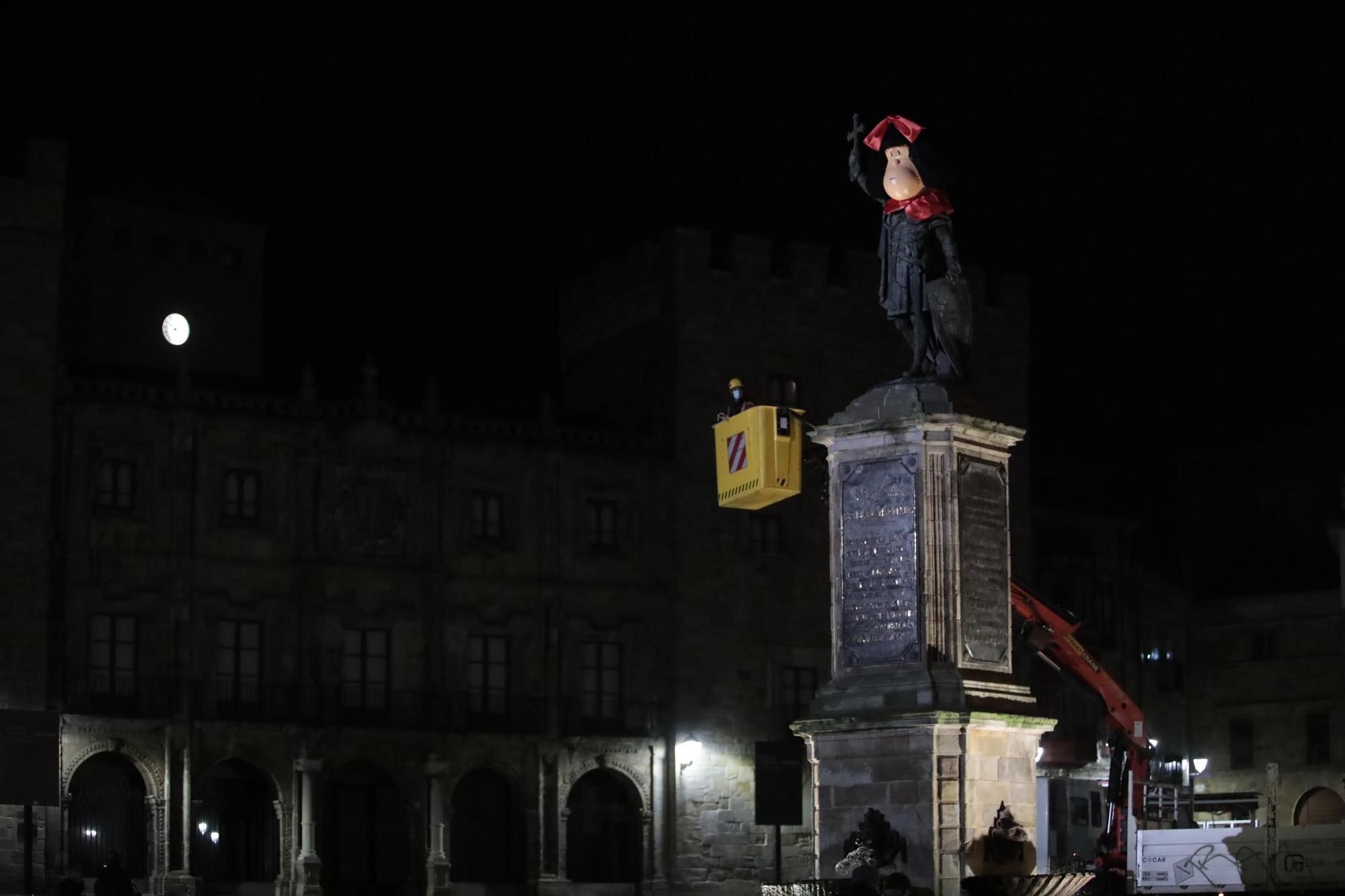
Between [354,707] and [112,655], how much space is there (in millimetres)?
5274

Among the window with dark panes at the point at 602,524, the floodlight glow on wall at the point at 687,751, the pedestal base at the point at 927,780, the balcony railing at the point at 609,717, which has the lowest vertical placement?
the pedestal base at the point at 927,780

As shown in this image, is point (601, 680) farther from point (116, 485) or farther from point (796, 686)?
point (116, 485)

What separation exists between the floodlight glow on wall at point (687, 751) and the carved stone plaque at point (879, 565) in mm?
38916

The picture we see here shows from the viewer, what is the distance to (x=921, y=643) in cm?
2195

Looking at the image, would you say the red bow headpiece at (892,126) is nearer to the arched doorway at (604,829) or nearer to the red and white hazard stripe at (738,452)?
the red and white hazard stripe at (738,452)

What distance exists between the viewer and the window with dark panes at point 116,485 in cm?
5691

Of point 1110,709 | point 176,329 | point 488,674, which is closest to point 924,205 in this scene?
point 1110,709

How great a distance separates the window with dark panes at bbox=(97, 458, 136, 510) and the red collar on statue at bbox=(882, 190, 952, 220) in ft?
120

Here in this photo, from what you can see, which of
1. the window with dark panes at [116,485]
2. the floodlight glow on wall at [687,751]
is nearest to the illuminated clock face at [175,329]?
the window with dark panes at [116,485]

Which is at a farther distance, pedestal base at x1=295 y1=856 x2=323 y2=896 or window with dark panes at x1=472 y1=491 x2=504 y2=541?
window with dark panes at x1=472 y1=491 x2=504 y2=541

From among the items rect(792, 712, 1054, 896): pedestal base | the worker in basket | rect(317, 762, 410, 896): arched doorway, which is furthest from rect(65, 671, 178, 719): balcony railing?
rect(792, 712, 1054, 896): pedestal base

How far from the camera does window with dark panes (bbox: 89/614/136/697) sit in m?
55.8

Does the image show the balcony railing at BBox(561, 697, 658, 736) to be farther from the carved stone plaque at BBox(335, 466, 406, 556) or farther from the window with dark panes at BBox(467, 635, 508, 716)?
the carved stone plaque at BBox(335, 466, 406, 556)

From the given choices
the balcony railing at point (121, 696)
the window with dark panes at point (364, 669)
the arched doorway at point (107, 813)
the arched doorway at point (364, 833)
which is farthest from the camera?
the window with dark panes at point (364, 669)
